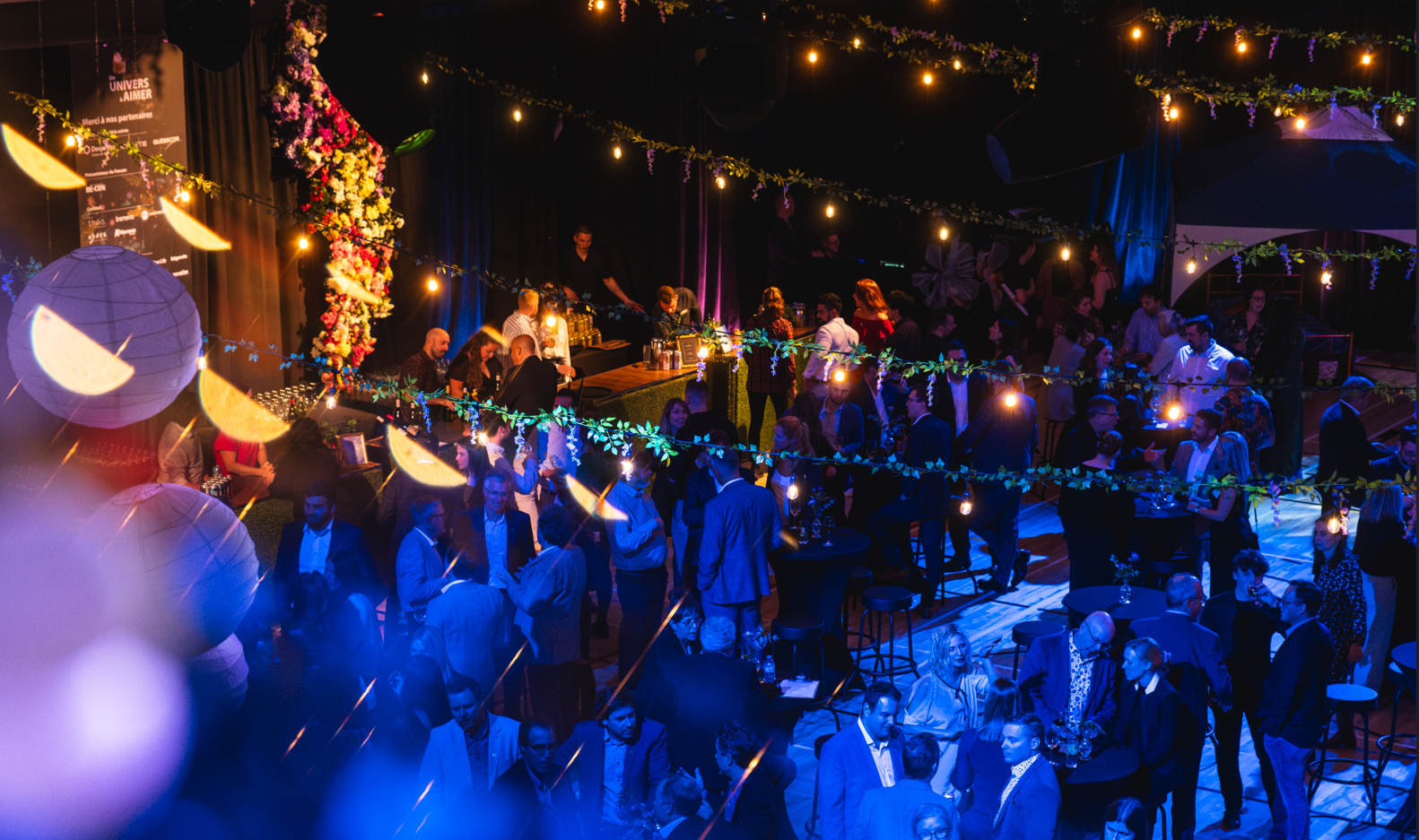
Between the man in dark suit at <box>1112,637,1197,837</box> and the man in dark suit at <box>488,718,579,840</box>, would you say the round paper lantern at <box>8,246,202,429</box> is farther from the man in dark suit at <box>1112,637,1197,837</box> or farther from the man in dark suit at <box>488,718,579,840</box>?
the man in dark suit at <box>1112,637,1197,837</box>

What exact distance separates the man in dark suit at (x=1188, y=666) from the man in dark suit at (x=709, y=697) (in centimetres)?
153

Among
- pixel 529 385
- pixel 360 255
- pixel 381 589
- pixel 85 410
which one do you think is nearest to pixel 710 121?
pixel 360 255

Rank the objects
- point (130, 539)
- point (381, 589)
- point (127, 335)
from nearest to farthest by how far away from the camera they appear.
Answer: point (130, 539) < point (127, 335) < point (381, 589)

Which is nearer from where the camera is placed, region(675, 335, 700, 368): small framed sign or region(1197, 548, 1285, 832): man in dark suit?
region(1197, 548, 1285, 832): man in dark suit

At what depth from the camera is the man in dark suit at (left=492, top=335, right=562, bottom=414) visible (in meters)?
6.90

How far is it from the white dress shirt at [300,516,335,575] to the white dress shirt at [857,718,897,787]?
93.0 inches

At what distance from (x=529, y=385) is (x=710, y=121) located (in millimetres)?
4779

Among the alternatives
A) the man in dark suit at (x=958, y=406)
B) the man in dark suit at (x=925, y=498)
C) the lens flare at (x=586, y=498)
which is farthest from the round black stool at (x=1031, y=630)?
the lens flare at (x=586, y=498)

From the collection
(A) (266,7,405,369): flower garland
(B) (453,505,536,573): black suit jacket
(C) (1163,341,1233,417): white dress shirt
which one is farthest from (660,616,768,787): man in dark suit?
(C) (1163,341,1233,417): white dress shirt

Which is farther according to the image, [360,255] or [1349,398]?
[360,255]

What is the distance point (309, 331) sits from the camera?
8.05 m

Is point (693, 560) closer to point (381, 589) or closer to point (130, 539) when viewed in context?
point (381, 589)

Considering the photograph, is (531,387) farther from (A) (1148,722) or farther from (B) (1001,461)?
(A) (1148,722)

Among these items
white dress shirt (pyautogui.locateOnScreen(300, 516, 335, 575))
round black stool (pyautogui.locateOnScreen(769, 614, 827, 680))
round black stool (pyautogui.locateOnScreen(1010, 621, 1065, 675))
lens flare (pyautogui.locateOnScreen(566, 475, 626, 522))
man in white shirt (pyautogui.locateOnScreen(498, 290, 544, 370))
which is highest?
man in white shirt (pyautogui.locateOnScreen(498, 290, 544, 370))
